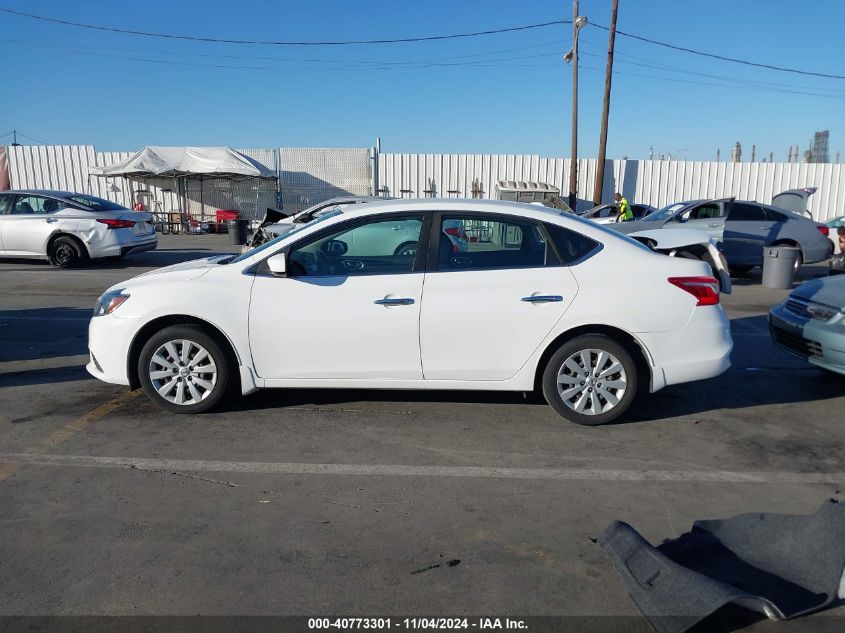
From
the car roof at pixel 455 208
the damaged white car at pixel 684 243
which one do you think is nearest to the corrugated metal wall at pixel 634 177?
the damaged white car at pixel 684 243

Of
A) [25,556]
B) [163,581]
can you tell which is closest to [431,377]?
[163,581]

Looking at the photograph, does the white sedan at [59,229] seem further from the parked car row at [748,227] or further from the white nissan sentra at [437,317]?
the parked car row at [748,227]

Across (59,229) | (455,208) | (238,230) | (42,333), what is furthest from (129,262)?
(455,208)

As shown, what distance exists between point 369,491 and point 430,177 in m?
23.7

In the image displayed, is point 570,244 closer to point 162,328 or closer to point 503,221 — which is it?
point 503,221

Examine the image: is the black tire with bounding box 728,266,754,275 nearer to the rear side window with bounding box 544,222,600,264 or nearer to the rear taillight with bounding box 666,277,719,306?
the rear taillight with bounding box 666,277,719,306

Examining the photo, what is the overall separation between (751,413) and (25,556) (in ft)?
17.0

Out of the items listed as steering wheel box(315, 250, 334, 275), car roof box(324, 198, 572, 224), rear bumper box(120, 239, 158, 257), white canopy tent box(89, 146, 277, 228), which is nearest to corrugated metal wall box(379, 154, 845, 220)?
white canopy tent box(89, 146, 277, 228)

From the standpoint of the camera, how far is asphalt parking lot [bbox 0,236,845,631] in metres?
3.01

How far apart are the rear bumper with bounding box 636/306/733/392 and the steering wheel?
236cm

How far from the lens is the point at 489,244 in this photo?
509 centimetres

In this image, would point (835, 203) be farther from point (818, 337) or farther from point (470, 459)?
point (470, 459)

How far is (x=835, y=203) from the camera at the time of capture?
26500mm

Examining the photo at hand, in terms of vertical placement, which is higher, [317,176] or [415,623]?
[317,176]
